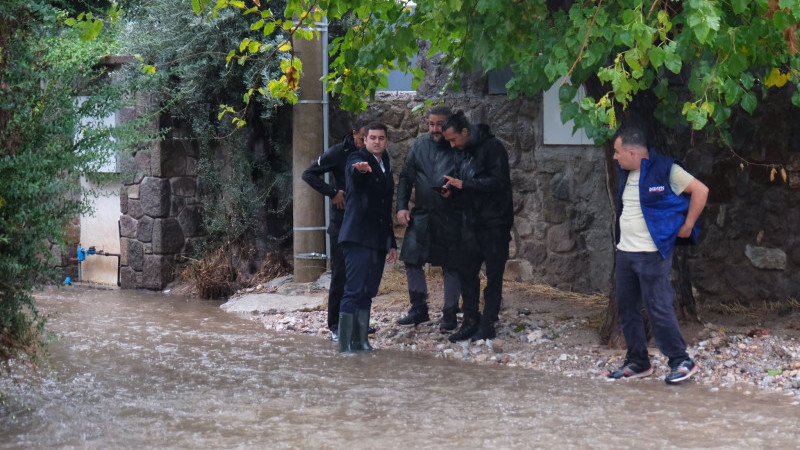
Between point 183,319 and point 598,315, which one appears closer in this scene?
point 598,315

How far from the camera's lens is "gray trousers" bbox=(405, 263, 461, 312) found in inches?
327

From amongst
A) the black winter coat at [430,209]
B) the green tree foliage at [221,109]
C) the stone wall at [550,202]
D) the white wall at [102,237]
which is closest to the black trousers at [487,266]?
the black winter coat at [430,209]

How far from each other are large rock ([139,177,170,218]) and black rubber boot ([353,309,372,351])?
14.2 feet

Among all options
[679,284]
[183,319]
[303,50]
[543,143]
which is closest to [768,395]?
[679,284]

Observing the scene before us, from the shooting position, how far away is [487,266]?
7887mm

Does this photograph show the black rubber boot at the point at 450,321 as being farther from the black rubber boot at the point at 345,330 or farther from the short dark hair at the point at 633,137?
the short dark hair at the point at 633,137

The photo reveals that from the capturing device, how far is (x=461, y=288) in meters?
8.05

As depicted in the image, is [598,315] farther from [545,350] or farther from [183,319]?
[183,319]

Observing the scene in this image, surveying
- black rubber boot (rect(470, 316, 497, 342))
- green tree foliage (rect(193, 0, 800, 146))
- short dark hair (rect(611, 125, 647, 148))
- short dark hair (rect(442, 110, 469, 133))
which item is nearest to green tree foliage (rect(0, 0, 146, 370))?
green tree foliage (rect(193, 0, 800, 146))

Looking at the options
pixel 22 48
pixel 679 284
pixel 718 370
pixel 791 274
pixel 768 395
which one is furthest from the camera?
pixel 791 274

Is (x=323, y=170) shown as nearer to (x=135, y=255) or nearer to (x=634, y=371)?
(x=634, y=371)

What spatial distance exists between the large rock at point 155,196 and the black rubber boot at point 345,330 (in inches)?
171

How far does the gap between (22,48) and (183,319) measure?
13.8 ft

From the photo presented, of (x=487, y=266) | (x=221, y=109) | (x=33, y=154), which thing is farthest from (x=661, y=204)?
(x=221, y=109)
